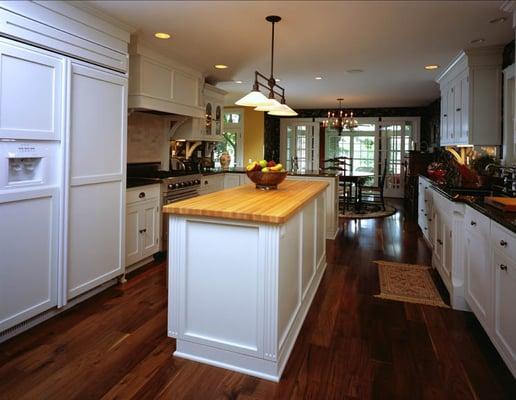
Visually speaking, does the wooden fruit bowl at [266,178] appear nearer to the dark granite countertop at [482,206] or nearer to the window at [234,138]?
the dark granite countertop at [482,206]

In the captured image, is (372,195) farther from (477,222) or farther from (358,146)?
(477,222)

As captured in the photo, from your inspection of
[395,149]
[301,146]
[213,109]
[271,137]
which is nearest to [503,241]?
[213,109]

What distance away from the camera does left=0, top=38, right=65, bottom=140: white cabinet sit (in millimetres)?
2248

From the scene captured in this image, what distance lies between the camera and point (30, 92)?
2.40 metres

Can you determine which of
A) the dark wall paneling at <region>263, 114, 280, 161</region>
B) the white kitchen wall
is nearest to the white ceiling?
the white kitchen wall

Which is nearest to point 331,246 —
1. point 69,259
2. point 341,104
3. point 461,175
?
point 461,175

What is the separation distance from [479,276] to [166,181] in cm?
309

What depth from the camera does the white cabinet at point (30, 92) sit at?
225 cm

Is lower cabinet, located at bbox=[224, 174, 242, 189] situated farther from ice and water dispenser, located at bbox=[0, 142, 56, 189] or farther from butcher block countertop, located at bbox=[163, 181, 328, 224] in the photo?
ice and water dispenser, located at bbox=[0, 142, 56, 189]

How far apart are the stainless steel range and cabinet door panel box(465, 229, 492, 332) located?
2953mm

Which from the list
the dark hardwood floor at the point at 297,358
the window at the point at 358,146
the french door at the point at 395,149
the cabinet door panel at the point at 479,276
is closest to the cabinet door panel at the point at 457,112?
the cabinet door panel at the point at 479,276

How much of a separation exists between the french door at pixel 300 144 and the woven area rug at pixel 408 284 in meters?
6.50

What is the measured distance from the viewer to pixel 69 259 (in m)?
2.81

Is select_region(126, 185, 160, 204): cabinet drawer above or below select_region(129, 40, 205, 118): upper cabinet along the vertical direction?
below
